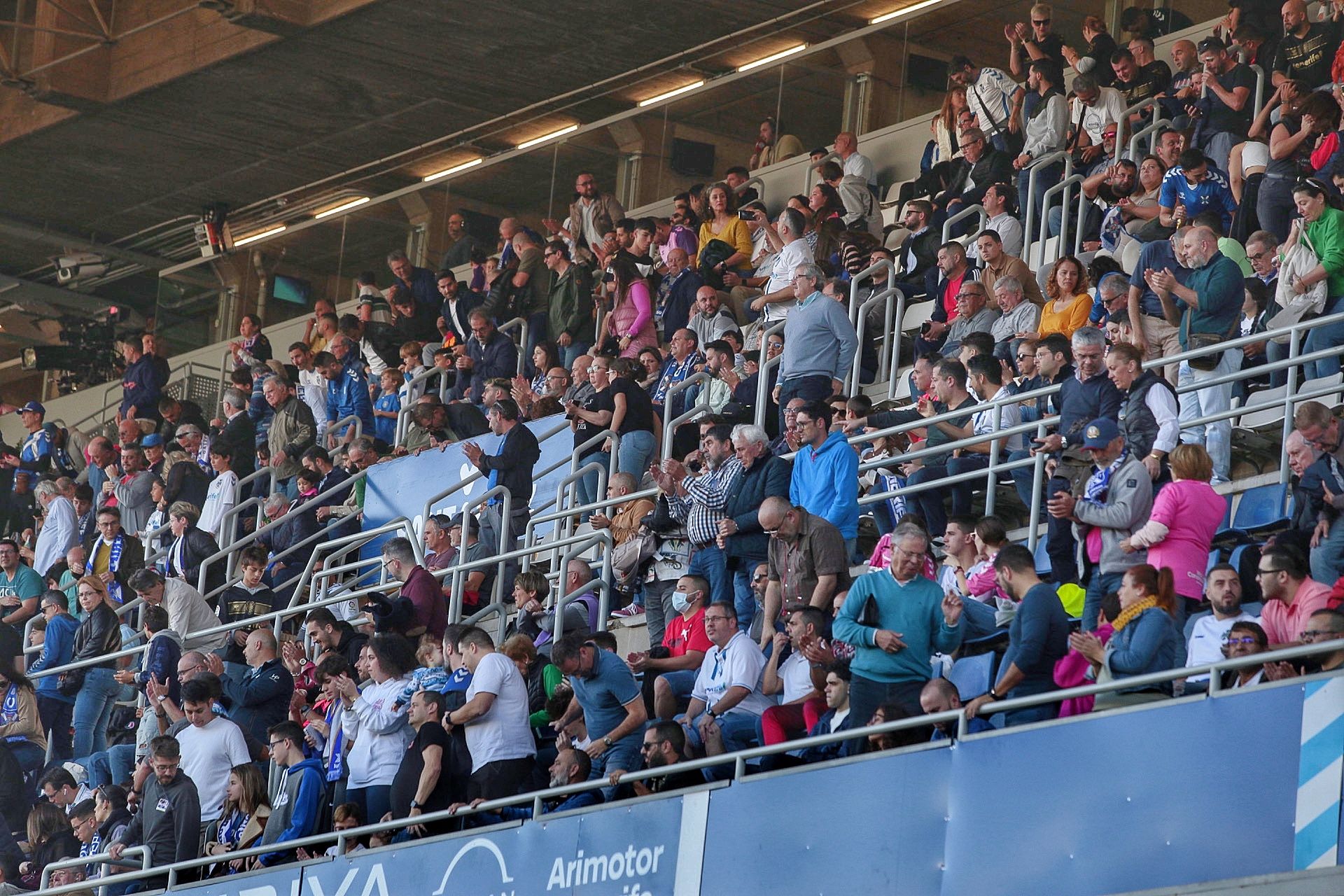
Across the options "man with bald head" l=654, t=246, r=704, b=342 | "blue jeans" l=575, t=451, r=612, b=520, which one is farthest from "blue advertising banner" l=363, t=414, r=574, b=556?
"man with bald head" l=654, t=246, r=704, b=342

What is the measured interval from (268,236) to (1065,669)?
16268mm

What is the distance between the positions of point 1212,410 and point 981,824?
9.58 ft

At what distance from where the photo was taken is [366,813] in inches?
395

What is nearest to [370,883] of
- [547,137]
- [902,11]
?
[902,11]

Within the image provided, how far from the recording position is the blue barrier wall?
6.65 meters

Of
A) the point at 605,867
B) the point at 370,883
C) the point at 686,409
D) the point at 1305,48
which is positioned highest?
the point at 1305,48

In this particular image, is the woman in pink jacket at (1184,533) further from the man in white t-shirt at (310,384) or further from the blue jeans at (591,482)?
the man in white t-shirt at (310,384)

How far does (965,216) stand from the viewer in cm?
1359

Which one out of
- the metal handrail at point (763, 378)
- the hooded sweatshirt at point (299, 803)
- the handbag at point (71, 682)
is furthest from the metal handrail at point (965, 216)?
the handbag at point (71, 682)

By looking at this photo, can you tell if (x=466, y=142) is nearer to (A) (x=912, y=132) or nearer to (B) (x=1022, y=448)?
(A) (x=912, y=132)

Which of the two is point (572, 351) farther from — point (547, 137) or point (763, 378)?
point (547, 137)

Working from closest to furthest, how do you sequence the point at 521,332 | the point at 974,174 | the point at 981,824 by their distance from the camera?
the point at 981,824
the point at 974,174
the point at 521,332

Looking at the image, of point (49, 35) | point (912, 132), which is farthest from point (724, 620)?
point (49, 35)

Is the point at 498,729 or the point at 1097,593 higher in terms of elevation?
the point at 1097,593
